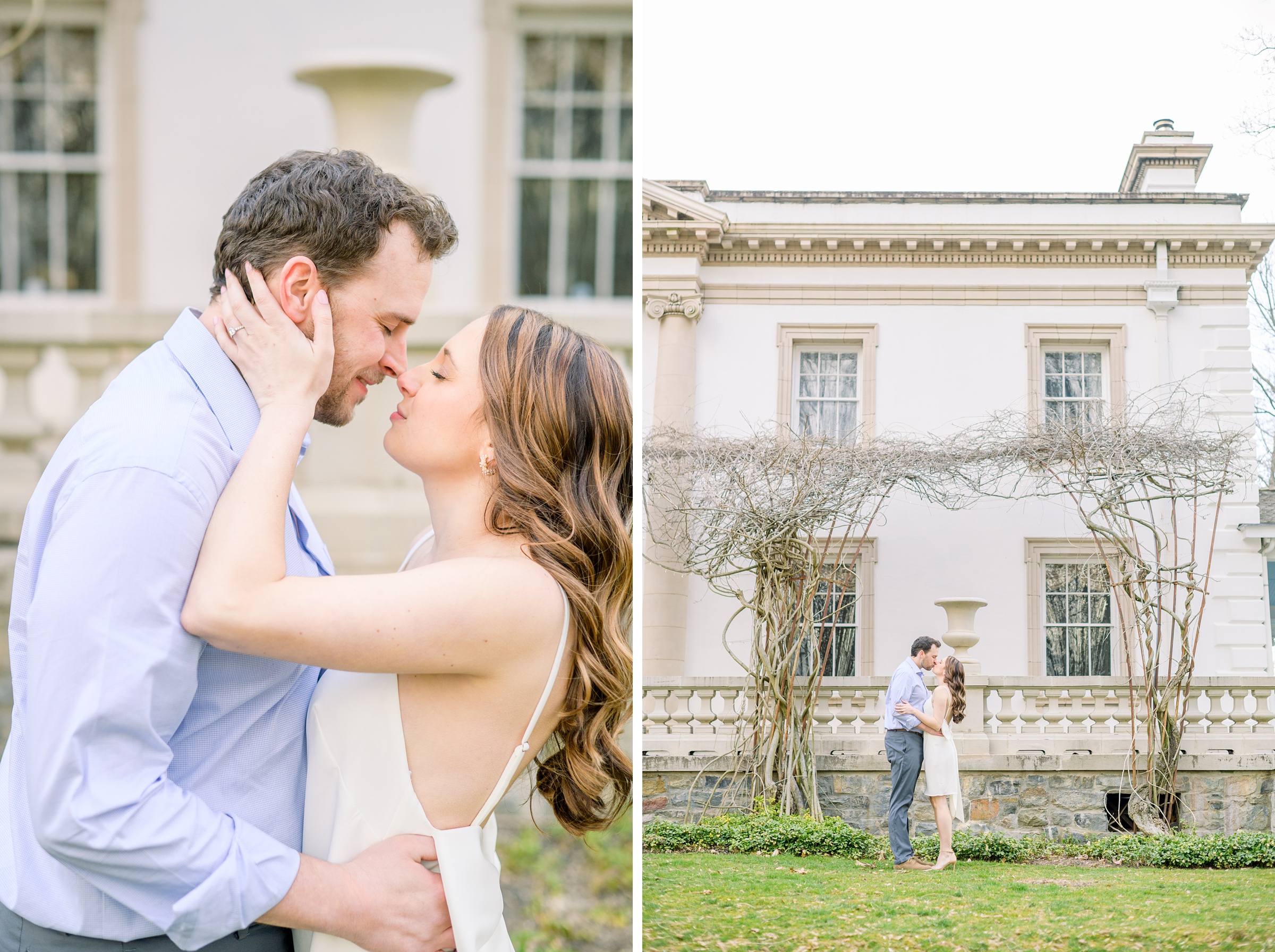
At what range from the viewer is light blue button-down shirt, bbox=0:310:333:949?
111cm

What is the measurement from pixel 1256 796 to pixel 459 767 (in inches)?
94.8

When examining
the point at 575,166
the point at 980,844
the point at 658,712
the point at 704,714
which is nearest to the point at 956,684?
the point at 980,844

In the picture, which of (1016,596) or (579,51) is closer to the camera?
(1016,596)

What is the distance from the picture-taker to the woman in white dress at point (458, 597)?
1.22 m

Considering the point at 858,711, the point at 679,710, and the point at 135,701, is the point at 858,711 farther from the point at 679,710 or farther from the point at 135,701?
the point at 135,701

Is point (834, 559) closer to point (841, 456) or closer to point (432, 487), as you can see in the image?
point (841, 456)

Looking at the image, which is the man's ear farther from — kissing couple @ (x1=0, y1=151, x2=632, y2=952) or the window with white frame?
the window with white frame

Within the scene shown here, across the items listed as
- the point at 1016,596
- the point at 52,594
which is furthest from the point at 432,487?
the point at 1016,596

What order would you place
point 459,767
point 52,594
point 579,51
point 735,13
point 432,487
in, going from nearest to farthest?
point 52,594, point 459,767, point 432,487, point 735,13, point 579,51

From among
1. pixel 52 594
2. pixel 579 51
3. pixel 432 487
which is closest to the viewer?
pixel 52 594

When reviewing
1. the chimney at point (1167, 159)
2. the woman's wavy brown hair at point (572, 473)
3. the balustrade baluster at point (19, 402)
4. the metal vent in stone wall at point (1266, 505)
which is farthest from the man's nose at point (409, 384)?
the balustrade baluster at point (19, 402)

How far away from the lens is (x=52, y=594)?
1.12 metres

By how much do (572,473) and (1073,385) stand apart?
1.82 m

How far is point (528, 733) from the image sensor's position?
1458mm
